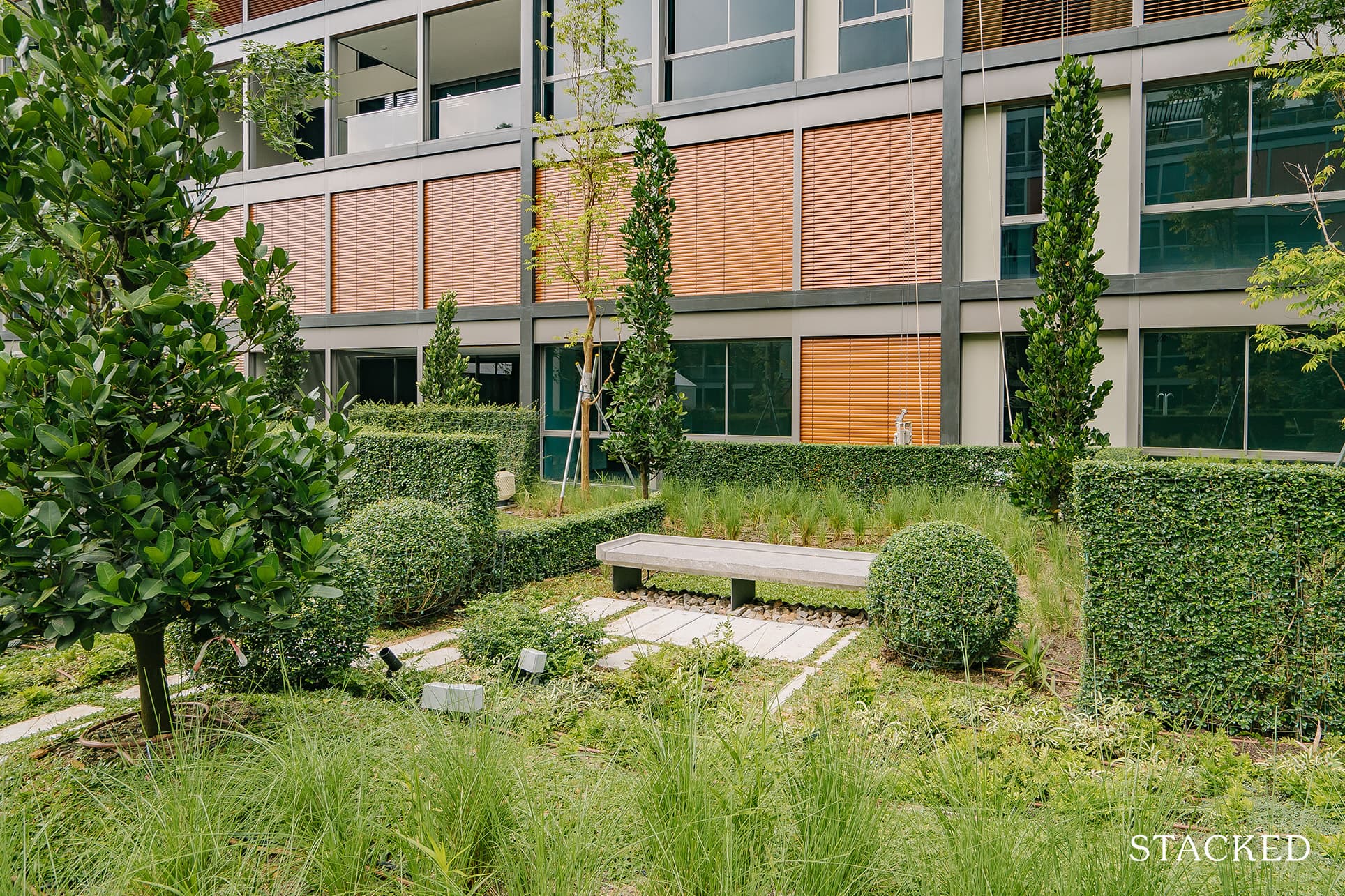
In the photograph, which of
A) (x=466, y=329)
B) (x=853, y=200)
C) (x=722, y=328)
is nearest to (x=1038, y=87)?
(x=853, y=200)

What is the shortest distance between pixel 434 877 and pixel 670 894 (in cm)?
58

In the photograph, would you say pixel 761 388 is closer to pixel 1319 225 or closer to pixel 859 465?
pixel 859 465

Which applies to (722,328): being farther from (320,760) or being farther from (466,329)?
(320,760)

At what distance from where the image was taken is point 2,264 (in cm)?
251

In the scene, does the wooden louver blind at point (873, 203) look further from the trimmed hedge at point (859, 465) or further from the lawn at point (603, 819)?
the lawn at point (603, 819)

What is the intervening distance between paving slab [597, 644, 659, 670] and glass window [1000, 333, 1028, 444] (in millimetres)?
8068

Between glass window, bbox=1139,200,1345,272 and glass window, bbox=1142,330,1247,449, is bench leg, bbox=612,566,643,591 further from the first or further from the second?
glass window, bbox=1139,200,1345,272

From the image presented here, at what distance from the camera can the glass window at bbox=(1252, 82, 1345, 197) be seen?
32.7 feet

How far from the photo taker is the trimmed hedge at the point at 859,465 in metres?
10.3

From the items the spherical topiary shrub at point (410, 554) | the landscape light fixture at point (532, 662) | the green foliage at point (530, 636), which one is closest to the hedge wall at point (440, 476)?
the spherical topiary shrub at point (410, 554)

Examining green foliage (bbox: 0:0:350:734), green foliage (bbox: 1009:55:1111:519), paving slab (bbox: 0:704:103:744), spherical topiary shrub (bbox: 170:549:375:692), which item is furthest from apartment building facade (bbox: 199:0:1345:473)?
green foliage (bbox: 0:0:350:734)

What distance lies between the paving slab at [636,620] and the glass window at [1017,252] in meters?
7.90

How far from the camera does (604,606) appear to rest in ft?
22.5

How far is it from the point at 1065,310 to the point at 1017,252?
3773 millimetres
